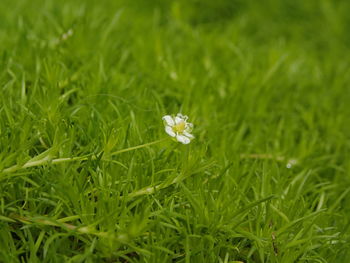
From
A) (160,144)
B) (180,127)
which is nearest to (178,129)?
(180,127)

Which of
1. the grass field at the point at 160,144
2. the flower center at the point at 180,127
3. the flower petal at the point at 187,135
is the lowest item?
the grass field at the point at 160,144

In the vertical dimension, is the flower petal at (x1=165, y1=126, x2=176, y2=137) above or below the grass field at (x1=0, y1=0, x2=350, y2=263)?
above

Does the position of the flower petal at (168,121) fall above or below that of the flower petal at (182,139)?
above

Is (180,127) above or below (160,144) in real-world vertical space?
above

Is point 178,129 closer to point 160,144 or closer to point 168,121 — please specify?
point 168,121

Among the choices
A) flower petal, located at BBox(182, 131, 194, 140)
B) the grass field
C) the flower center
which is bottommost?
the grass field

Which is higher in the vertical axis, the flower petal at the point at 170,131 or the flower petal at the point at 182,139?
the flower petal at the point at 170,131

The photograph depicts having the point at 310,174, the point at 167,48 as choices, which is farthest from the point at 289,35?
the point at 310,174

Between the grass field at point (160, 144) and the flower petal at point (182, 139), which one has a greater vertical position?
the flower petal at point (182, 139)

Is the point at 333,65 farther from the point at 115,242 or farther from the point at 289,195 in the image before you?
the point at 115,242
